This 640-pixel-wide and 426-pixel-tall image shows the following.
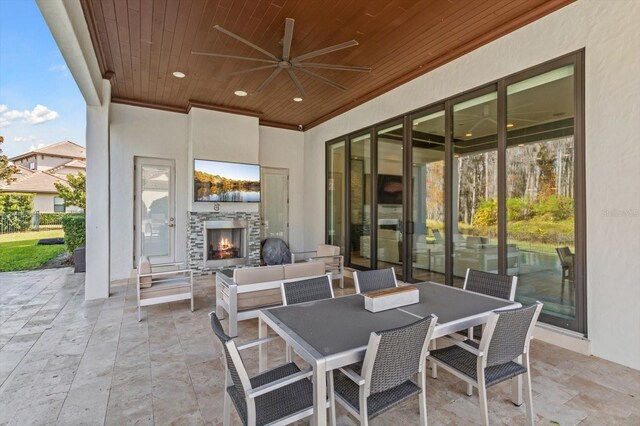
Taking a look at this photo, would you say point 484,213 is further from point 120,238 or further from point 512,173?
point 120,238

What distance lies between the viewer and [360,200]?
633cm

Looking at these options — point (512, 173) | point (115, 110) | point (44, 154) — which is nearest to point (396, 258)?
point (512, 173)

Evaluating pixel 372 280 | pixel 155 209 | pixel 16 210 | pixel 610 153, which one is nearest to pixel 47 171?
pixel 16 210

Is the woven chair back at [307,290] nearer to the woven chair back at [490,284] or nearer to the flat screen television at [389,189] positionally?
the woven chair back at [490,284]

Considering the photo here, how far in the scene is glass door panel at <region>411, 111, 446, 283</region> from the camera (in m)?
4.55

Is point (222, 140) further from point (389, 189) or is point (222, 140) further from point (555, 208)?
point (555, 208)

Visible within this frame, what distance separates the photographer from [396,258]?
5.34 meters

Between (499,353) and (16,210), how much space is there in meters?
14.2

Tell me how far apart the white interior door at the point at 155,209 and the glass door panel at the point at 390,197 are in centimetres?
442

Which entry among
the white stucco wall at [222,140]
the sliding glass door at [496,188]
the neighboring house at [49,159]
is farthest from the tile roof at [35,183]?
the sliding glass door at [496,188]

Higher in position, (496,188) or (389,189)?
(389,189)

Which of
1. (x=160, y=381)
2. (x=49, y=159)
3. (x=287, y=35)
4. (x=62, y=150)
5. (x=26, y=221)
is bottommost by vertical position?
(x=160, y=381)

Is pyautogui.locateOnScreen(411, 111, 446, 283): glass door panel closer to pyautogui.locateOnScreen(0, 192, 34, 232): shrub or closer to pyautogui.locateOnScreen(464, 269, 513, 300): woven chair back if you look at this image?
pyautogui.locateOnScreen(464, 269, 513, 300): woven chair back

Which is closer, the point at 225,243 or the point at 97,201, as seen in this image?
the point at 97,201
